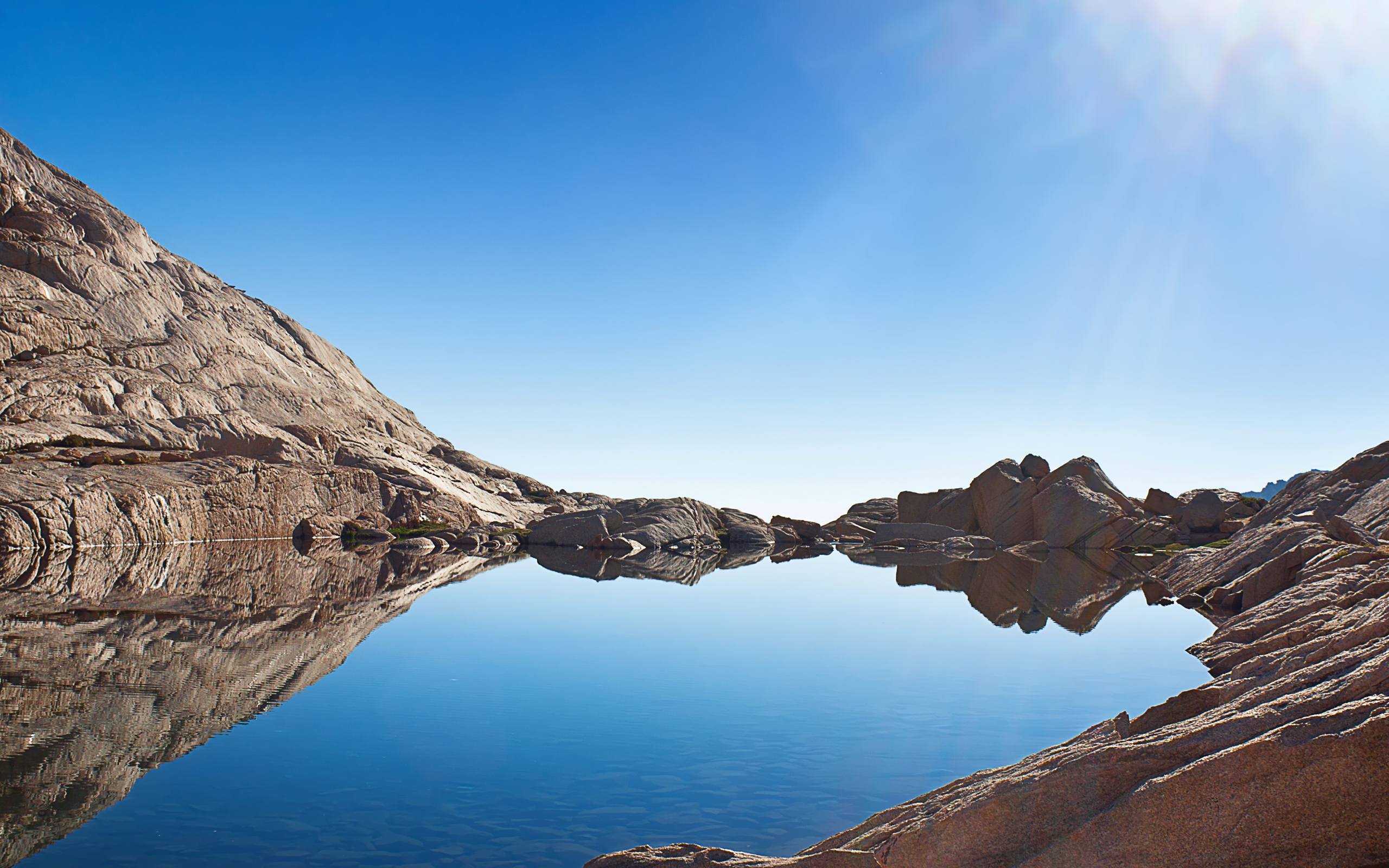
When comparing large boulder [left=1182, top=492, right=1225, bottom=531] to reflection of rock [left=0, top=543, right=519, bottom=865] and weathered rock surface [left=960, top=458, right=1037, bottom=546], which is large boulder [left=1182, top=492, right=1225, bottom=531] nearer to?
weathered rock surface [left=960, top=458, right=1037, bottom=546]

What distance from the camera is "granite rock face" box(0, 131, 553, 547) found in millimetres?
48656

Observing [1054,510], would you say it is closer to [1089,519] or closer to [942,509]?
[1089,519]

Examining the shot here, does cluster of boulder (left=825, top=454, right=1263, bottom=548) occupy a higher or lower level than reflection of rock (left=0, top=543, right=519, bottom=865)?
higher

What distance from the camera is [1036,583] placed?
44.4 metres

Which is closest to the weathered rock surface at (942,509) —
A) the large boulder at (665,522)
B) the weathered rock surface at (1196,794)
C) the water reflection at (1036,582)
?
the water reflection at (1036,582)

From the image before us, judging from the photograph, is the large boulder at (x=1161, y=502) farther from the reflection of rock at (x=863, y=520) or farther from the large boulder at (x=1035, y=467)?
the reflection of rock at (x=863, y=520)

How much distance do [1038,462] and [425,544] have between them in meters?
56.6

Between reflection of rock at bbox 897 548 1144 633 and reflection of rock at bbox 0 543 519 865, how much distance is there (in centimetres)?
2132

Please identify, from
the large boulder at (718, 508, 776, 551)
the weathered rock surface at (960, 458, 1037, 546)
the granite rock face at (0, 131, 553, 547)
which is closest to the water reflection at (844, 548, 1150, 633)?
the weathered rock surface at (960, 458, 1037, 546)

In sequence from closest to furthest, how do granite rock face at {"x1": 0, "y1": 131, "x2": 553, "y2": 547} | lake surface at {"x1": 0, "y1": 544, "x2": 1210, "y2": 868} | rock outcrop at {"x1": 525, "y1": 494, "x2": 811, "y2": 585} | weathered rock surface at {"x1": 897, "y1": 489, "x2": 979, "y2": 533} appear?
lake surface at {"x1": 0, "y1": 544, "x2": 1210, "y2": 868} < granite rock face at {"x1": 0, "y1": 131, "x2": 553, "y2": 547} < rock outcrop at {"x1": 525, "y1": 494, "x2": 811, "y2": 585} < weathered rock surface at {"x1": 897, "y1": 489, "x2": 979, "y2": 533}

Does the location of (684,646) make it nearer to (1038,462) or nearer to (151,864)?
(151,864)

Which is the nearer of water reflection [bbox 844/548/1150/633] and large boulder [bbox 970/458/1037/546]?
water reflection [bbox 844/548/1150/633]

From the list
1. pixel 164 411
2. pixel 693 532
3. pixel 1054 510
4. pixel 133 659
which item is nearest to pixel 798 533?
pixel 693 532

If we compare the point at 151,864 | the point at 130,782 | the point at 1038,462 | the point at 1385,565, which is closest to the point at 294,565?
the point at 130,782
